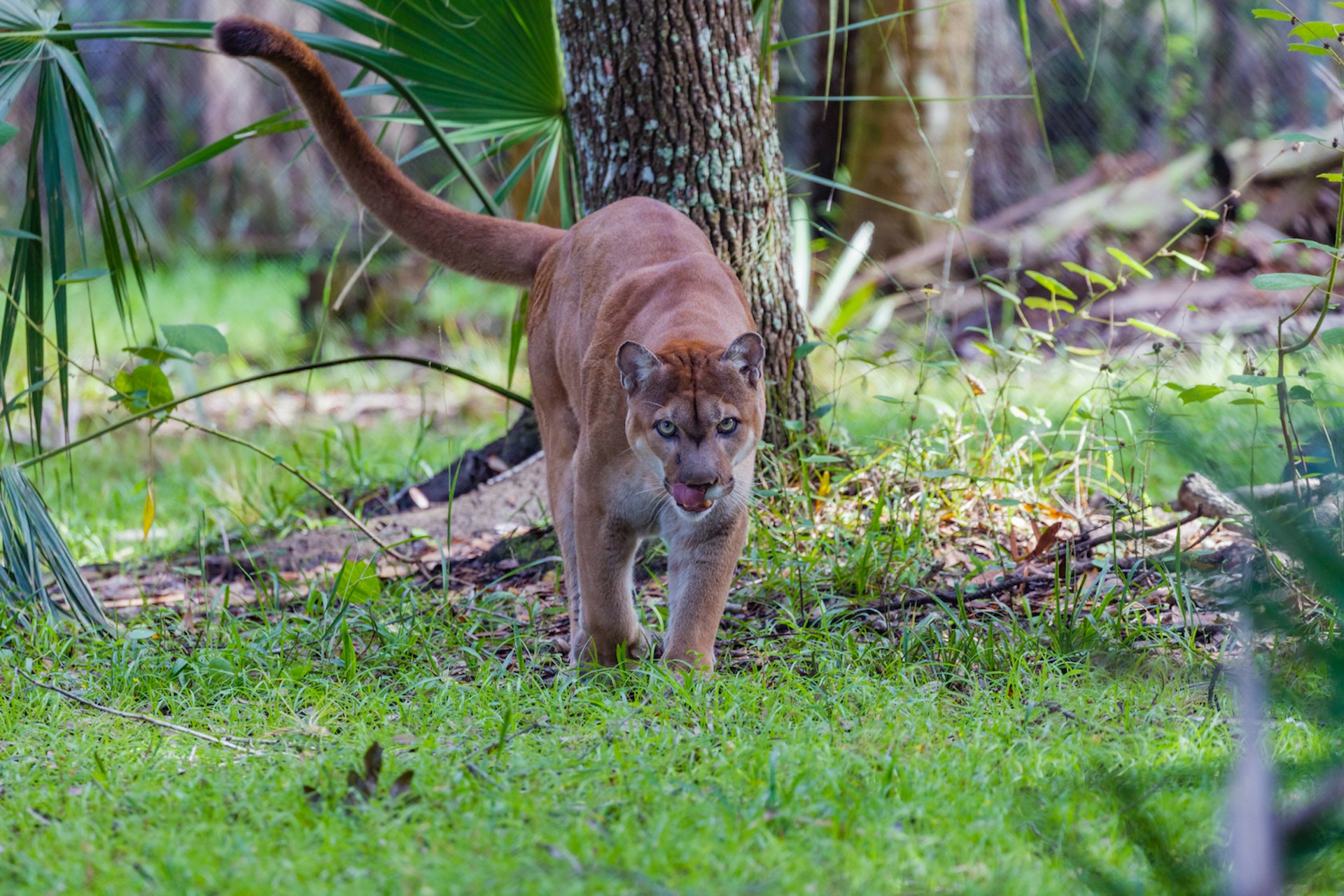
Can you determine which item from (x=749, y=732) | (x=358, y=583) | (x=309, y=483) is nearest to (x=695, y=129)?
(x=309, y=483)

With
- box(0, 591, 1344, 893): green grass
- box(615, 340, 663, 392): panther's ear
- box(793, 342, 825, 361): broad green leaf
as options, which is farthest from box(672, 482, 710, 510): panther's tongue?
box(793, 342, 825, 361): broad green leaf

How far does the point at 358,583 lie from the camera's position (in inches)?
127

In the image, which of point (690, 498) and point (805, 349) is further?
point (805, 349)

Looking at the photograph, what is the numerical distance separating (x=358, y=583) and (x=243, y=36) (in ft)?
4.70

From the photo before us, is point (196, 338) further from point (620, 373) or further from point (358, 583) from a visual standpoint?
point (620, 373)

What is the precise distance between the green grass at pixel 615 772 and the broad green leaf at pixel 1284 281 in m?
0.84

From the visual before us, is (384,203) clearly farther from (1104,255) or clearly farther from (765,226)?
(1104,255)

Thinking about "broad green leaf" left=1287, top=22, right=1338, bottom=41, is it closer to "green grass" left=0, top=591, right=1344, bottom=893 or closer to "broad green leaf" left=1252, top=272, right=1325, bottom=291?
"broad green leaf" left=1252, top=272, right=1325, bottom=291

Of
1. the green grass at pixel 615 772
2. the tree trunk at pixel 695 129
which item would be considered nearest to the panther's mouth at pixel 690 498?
the green grass at pixel 615 772

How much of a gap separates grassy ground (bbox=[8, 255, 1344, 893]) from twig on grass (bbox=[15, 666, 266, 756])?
0.02m

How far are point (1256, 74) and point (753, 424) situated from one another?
977 centimetres

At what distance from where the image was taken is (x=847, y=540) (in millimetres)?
3482

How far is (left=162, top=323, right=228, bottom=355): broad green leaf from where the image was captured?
11.1ft

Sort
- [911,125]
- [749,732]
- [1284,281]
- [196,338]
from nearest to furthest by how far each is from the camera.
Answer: [749,732]
[1284,281]
[196,338]
[911,125]
